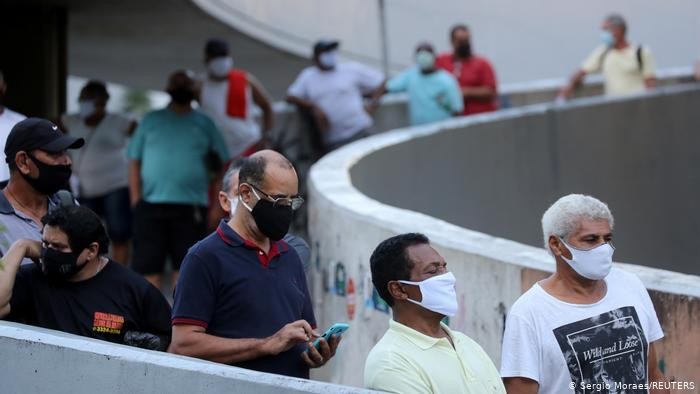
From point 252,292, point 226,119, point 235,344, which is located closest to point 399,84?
point 226,119

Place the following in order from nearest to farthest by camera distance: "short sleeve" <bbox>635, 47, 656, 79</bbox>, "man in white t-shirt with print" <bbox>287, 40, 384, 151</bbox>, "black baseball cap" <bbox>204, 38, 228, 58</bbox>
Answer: "black baseball cap" <bbox>204, 38, 228, 58</bbox> < "man in white t-shirt with print" <bbox>287, 40, 384, 151</bbox> < "short sleeve" <bbox>635, 47, 656, 79</bbox>

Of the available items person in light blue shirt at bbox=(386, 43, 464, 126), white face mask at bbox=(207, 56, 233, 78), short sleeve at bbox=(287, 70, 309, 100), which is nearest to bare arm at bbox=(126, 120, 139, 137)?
white face mask at bbox=(207, 56, 233, 78)

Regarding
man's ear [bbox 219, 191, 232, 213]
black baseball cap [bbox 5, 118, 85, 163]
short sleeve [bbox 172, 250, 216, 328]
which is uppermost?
black baseball cap [bbox 5, 118, 85, 163]

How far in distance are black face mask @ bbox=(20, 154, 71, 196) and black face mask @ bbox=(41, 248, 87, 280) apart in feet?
1.96

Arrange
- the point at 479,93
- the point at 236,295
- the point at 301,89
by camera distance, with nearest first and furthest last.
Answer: the point at 236,295 < the point at 301,89 < the point at 479,93

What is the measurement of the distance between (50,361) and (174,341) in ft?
1.99

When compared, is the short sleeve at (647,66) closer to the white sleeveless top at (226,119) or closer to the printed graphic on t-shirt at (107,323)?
the white sleeveless top at (226,119)

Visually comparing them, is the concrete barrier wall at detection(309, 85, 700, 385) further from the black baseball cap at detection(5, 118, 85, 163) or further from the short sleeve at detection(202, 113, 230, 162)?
the black baseball cap at detection(5, 118, 85, 163)

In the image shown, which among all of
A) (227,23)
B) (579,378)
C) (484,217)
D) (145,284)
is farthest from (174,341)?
(227,23)

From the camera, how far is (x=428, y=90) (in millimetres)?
14906

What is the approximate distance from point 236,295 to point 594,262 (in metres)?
1.21

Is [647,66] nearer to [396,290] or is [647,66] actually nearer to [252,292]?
[252,292]

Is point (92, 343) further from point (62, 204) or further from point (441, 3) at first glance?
point (441, 3)

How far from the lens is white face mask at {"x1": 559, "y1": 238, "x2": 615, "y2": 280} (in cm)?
485
